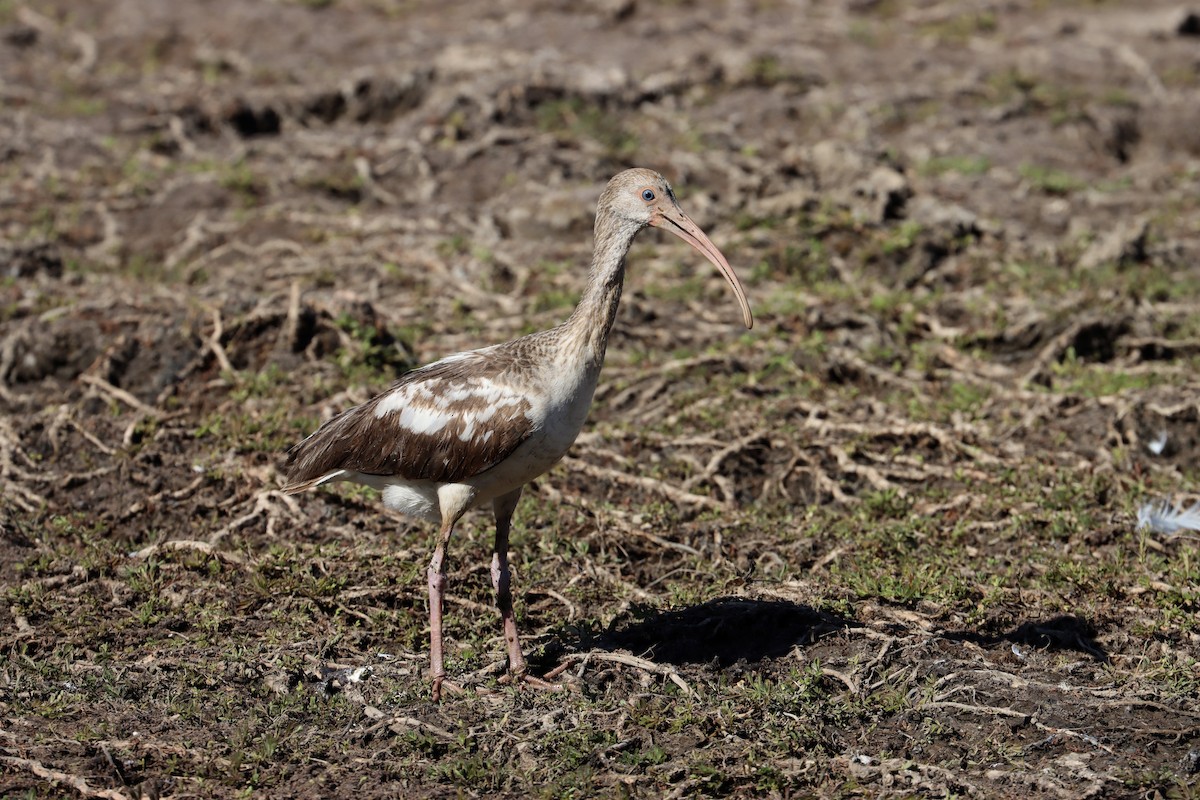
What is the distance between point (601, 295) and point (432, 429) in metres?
1.01

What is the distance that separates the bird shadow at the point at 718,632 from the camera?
6086 millimetres

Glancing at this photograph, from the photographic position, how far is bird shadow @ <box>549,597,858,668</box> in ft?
20.0

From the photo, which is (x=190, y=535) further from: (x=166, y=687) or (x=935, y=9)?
(x=935, y=9)

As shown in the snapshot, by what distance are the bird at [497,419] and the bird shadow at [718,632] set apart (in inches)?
23.3

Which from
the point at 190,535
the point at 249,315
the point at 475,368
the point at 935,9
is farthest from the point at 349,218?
the point at 935,9

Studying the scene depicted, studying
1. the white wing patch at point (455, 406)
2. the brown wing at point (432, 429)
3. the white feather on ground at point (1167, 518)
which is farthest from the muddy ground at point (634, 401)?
the white wing patch at point (455, 406)

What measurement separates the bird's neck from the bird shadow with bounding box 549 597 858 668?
142 cm

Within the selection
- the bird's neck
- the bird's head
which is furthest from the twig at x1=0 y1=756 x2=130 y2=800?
the bird's head

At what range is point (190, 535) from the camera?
24.1 ft

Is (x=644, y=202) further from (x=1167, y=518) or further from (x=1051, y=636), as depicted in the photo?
(x=1167, y=518)

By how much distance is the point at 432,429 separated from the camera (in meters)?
5.96

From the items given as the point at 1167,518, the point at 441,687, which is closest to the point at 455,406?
the point at 441,687

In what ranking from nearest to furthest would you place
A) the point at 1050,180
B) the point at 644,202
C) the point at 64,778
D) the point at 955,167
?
1. the point at 64,778
2. the point at 644,202
3. the point at 1050,180
4. the point at 955,167

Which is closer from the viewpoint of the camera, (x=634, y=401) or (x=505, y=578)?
(x=505, y=578)
